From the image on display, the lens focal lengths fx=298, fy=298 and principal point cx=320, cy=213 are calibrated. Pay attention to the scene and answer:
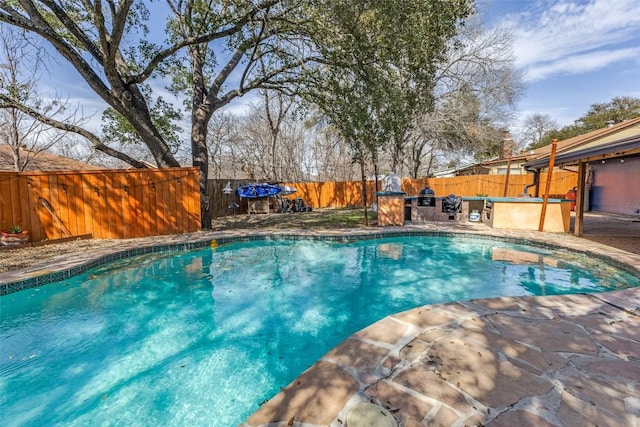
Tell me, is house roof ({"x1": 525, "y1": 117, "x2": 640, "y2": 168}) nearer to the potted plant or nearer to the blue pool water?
the blue pool water

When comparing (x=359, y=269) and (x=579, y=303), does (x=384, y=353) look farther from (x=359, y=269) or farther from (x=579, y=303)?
(x=359, y=269)

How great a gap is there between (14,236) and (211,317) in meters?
5.72

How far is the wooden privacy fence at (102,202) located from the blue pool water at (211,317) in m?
1.84

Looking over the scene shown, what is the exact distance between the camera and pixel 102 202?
24.1ft

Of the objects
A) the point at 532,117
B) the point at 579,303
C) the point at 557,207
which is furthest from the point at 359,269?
the point at 532,117

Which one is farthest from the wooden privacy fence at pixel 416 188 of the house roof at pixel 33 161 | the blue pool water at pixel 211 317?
the house roof at pixel 33 161

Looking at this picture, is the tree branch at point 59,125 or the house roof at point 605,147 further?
the tree branch at point 59,125

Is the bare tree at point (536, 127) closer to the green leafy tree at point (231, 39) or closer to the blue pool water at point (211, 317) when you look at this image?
the green leafy tree at point (231, 39)

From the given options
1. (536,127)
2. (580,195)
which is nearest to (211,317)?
(580,195)

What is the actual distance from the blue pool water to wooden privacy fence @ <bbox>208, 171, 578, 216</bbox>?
243 inches

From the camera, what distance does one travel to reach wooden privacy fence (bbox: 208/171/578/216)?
512 inches

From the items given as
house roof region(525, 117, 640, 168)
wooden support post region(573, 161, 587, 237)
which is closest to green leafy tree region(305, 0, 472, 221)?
house roof region(525, 117, 640, 168)

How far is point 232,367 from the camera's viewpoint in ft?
9.42

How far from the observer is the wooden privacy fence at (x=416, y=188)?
42.6 feet
